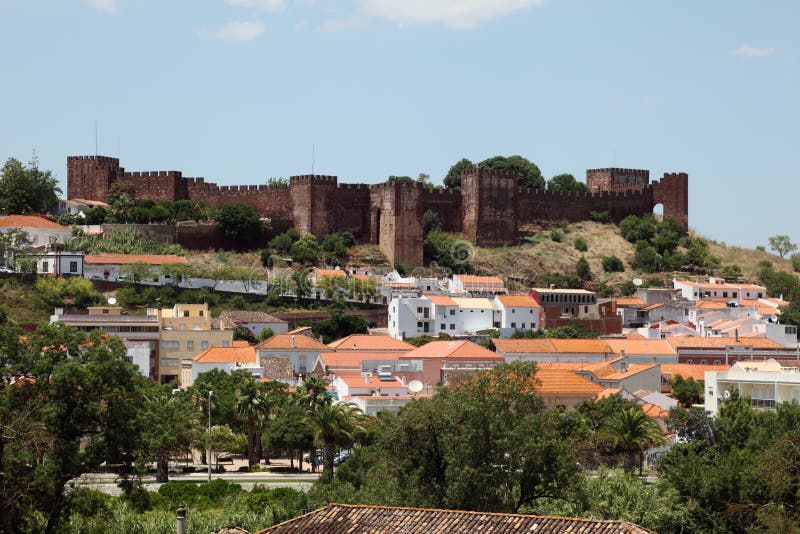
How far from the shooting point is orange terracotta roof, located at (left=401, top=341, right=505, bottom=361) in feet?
205

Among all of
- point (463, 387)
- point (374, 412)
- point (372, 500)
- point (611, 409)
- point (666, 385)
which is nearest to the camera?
point (372, 500)

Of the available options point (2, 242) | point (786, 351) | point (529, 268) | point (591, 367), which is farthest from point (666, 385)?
point (2, 242)

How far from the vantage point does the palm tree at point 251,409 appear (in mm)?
49812

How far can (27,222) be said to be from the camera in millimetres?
81500

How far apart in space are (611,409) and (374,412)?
834 centimetres

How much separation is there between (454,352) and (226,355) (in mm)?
9102

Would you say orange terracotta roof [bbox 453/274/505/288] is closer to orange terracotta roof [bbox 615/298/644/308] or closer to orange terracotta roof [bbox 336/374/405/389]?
orange terracotta roof [bbox 615/298/644/308]

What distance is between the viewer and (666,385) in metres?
63.2

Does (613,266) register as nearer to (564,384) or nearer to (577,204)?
(577,204)

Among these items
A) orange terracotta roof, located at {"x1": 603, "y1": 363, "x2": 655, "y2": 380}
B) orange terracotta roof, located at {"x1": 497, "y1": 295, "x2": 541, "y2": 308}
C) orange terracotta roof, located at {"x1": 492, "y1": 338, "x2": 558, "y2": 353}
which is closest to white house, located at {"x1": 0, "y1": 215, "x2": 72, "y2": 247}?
orange terracotta roof, located at {"x1": 497, "y1": 295, "x2": 541, "y2": 308}

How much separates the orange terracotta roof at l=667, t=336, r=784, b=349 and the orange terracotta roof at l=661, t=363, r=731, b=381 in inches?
198

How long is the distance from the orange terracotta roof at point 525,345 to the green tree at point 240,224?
70.2 feet

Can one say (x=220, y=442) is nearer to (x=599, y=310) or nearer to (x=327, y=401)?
(x=327, y=401)

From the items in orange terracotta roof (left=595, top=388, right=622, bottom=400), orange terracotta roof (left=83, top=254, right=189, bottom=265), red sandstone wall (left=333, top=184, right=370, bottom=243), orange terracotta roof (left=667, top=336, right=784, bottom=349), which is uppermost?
red sandstone wall (left=333, top=184, right=370, bottom=243)
